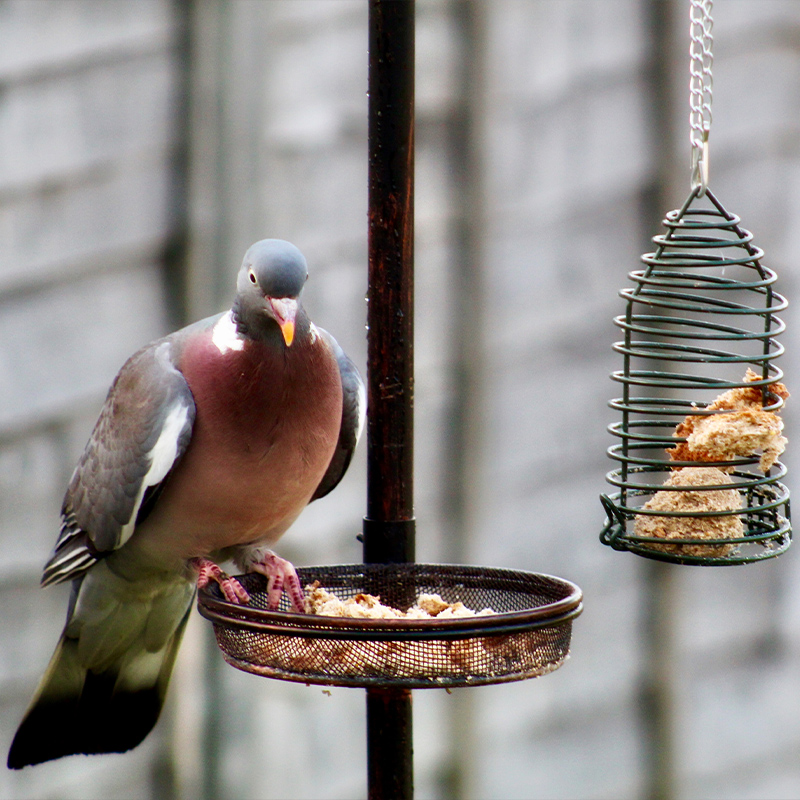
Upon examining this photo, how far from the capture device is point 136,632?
3.22 metres

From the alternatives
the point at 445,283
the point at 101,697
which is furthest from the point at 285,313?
the point at 445,283

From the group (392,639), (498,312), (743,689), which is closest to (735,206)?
(498,312)

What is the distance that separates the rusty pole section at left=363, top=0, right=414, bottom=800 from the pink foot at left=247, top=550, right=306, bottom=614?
179 millimetres

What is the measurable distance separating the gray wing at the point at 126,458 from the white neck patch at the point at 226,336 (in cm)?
12

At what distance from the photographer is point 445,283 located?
13.1ft

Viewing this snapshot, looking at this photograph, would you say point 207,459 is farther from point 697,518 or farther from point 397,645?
point 697,518

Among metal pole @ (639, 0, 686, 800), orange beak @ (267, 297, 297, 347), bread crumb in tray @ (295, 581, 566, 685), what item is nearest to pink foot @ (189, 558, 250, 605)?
bread crumb in tray @ (295, 581, 566, 685)

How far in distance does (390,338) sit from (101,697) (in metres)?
1.47

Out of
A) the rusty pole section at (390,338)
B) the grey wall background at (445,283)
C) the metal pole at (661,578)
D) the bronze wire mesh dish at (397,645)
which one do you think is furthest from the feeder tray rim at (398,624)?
the metal pole at (661,578)

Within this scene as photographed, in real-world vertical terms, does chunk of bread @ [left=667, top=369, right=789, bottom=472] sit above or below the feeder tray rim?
above

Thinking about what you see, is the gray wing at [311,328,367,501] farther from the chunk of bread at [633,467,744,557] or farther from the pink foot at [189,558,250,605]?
the chunk of bread at [633,467,744,557]

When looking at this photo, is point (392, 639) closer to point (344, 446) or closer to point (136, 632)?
point (344, 446)

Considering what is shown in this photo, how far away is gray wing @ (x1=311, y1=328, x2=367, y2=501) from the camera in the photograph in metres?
2.89

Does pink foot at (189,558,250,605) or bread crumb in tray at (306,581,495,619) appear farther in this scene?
pink foot at (189,558,250,605)
